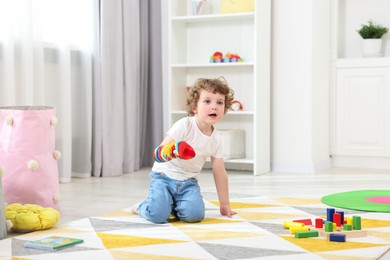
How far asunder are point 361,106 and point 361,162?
1.21 feet

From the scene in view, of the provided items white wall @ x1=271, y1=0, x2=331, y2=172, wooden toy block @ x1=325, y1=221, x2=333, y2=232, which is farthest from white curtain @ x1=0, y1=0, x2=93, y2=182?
wooden toy block @ x1=325, y1=221, x2=333, y2=232

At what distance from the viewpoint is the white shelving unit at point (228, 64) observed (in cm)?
378

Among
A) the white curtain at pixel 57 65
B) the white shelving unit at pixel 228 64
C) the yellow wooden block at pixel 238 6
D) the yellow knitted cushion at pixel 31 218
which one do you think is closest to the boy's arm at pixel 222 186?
the yellow knitted cushion at pixel 31 218

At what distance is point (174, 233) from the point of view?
6.42ft

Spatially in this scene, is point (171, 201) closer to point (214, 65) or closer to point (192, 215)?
point (192, 215)

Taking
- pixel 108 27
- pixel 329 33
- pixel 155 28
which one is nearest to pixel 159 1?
pixel 155 28

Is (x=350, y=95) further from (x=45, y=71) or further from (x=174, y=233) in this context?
(x=174, y=233)

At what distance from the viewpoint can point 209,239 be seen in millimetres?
1855

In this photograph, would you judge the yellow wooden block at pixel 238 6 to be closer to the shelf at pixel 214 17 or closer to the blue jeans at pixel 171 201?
the shelf at pixel 214 17

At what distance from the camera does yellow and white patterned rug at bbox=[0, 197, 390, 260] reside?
1.66m

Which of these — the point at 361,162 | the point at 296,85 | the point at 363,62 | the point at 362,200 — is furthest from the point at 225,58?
the point at 362,200

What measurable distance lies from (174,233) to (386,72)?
253 centimetres

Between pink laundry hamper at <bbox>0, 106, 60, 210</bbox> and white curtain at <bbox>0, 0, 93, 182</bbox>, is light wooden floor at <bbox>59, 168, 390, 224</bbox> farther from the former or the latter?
white curtain at <bbox>0, 0, 93, 182</bbox>

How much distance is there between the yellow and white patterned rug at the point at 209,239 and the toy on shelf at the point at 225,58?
5.40 feet
